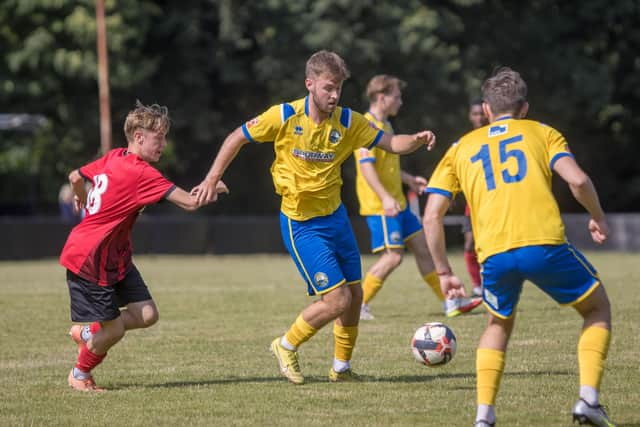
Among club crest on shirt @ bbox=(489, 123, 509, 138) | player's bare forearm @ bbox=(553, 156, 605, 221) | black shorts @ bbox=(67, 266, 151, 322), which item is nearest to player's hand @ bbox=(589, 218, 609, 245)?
player's bare forearm @ bbox=(553, 156, 605, 221)

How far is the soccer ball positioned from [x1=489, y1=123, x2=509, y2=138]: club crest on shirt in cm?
209

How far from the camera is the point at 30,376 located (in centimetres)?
772

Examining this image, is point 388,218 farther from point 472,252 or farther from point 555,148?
point 555,148

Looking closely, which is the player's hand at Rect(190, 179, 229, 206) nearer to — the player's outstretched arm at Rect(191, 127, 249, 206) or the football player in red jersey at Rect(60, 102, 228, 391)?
the player's outstretched arm at Rect(191, 127, 249, 206)

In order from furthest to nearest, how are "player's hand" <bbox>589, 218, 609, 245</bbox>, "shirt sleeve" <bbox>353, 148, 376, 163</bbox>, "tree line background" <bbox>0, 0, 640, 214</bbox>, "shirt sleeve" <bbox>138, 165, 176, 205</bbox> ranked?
1. "tree line background" <bbox>0, 0, 640, 214</bbox>
2. "shirt sleeve" <bbox>353, 148, 376, 163</bbox>
3. "shirt sleeve" <bbox>138, 165, 176, 205</bbox>
4. "player's hand" <bbox>589, 218, 609, 245</bbox>

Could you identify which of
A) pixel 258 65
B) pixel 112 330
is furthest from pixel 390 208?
pixel 258 65

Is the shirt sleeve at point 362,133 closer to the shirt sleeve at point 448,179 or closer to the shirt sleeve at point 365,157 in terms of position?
the shirt sleeve at point 448,179

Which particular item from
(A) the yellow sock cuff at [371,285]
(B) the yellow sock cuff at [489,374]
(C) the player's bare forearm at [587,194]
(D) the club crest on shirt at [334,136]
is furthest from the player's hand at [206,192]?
(A) the yellow sock cuff at [371,285]

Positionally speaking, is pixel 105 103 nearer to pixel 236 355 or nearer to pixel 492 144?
pixel 236 355

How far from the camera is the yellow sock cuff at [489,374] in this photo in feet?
17.7

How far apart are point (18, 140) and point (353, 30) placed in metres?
9.84

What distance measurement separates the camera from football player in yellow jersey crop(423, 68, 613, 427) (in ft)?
17.6

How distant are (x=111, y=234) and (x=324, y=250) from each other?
4.53 ft

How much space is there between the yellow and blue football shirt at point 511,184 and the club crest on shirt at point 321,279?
1717 mm
